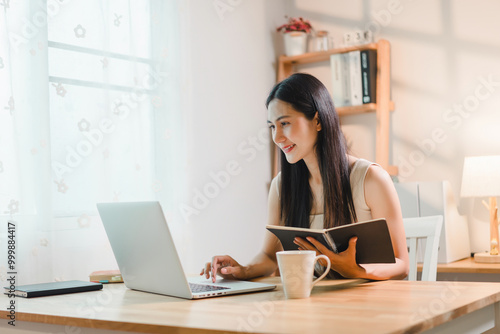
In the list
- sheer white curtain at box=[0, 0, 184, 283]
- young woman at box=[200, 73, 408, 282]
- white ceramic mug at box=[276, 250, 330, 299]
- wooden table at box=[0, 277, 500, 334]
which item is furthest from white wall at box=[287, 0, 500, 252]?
white ceramic mug at box=[276, 250, 330, 299]

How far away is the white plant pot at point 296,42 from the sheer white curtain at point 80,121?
2.80ft

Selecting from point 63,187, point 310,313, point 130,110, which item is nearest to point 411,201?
point 130,110

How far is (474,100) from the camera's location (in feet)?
10.0

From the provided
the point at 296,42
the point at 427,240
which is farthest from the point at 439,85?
the point at 427,240

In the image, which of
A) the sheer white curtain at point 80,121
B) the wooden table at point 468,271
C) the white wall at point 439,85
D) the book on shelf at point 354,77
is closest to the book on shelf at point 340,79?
the book on shelf at point 354,77

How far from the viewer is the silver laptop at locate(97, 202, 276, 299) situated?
4.35ft

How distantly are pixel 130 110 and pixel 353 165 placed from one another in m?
1.15

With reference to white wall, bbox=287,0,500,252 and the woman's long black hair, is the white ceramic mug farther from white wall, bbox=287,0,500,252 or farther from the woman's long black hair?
white wall, bbox=287,0,500,252

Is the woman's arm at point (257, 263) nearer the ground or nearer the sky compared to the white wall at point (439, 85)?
nearer the ground

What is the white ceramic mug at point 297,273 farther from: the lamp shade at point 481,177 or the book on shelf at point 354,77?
the book on shelf at point 354,77

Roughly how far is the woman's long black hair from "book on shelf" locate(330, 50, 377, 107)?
53.9 inches

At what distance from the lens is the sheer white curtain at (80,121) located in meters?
2.20

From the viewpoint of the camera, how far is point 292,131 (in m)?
1.89

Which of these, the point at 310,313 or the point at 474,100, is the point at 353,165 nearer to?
the point at 310,313
